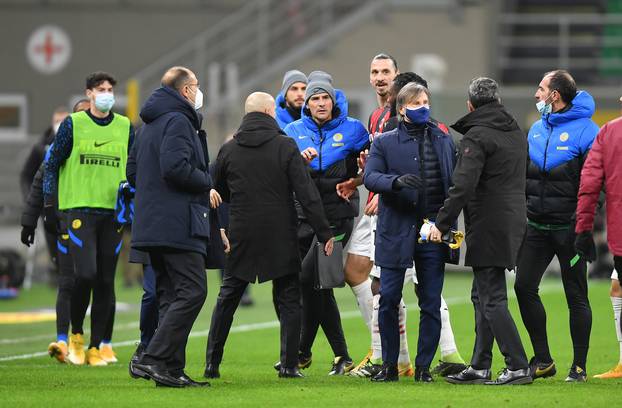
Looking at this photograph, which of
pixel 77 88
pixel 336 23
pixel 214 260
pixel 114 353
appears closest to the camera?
pixel 214 260

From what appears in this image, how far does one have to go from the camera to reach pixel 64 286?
Answer: 533 inches

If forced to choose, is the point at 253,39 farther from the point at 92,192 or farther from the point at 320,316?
the point at 320,316

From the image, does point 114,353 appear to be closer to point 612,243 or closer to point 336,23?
point 612,243

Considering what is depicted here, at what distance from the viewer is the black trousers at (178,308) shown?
10.6 m

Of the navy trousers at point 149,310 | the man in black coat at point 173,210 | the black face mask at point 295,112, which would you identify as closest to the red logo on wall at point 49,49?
the black face mask at point 295,112

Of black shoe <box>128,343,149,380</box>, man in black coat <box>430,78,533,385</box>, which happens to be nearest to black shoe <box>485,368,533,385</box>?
man in black coat <box>430,78,533,385</box>

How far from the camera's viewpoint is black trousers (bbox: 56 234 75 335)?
13414 millimetres

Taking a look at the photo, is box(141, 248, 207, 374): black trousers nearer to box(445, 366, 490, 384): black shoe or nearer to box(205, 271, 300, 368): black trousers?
box(205, 271, 300, 368): black trousers

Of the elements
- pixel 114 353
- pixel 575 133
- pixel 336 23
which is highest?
pixel 336 23

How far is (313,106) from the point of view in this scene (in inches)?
470

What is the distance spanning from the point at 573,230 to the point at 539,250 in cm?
38

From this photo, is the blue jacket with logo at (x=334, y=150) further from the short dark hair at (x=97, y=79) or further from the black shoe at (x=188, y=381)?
the short dark hair at (x=97, y=79)

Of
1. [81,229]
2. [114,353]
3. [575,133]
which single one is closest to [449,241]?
[575,133]

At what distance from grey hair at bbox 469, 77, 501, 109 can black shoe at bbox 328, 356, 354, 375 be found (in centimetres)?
239
